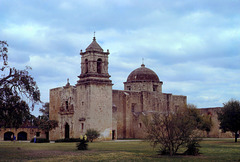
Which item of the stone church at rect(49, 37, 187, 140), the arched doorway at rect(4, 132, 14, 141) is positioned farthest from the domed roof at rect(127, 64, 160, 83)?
the arched doorway at rect(4, 132, 14, 141)

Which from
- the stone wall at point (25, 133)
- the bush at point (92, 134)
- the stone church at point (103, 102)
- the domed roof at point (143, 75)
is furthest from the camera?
the domed roof at point (143, 75)

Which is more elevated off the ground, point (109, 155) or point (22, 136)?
point (22, 136)

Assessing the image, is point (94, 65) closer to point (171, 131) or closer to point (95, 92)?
point (95, 92)

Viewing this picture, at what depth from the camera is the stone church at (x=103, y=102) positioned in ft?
138

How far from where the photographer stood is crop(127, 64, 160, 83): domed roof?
5472 cm

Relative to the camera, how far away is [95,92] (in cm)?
4200

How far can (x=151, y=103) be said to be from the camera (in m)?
52.1

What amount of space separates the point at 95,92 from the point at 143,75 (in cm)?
1463

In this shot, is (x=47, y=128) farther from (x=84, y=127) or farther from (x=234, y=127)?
(x=234, y=127)

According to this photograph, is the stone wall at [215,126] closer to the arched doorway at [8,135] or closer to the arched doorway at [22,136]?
the arched doorway at [22,136]

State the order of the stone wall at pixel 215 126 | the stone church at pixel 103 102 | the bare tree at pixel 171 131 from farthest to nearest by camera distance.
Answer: the stone wall at pixel 215 126, the stone church at pixel 103 102, the bare tree at pixel 171 131

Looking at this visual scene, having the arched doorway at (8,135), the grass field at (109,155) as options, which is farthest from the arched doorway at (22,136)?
the grass field at (109,155)

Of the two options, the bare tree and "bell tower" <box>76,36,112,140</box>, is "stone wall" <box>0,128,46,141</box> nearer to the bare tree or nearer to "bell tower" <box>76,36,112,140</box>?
"bell tower" <box>76,36,112,140</box>

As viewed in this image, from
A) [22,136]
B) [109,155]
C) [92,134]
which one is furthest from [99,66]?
[109,155]
